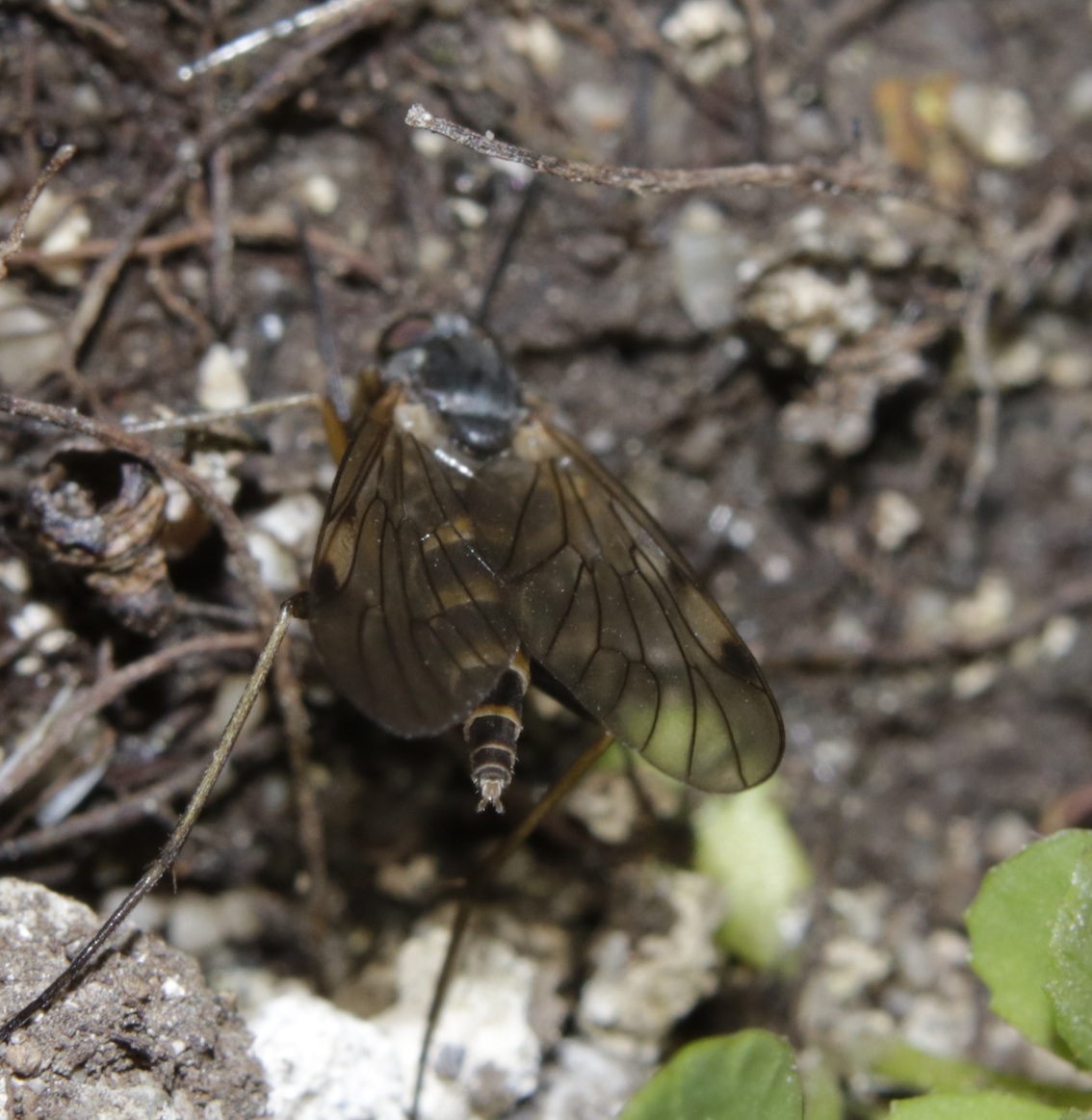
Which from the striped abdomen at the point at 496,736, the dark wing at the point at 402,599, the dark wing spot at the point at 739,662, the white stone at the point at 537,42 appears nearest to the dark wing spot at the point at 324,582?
the dark wing at the point at 402,599

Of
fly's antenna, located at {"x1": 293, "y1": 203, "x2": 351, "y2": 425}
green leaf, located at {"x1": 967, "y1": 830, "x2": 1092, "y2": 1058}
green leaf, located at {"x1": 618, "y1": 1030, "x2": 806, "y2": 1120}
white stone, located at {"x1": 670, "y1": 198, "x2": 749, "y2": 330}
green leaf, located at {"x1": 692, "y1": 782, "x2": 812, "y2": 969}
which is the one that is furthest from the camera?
white stone, located at {"x1": 670, "y1": 198, "x2": 749, "y2": 330}

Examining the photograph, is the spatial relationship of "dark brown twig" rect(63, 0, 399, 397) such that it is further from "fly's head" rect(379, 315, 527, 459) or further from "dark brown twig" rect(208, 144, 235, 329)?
"fly's head" rect(379, 315, 527, 459)

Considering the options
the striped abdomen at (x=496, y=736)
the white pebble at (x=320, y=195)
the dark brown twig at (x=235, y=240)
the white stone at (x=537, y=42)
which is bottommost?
the striped abdomen at (x=496, y=736)

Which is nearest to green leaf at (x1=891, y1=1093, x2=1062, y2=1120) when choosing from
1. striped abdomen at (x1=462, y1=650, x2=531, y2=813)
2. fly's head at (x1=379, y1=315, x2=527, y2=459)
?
striped abdomen at (x1=462, y1=650, x2=531, y2=813)

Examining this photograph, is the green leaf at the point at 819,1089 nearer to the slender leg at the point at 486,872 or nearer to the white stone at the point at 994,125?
the slender leg at the point at 486,872

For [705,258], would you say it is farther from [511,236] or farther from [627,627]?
[627,627]

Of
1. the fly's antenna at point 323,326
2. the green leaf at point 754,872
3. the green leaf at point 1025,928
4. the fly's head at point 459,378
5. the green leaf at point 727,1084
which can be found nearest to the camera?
the green leaf at point 727,1084

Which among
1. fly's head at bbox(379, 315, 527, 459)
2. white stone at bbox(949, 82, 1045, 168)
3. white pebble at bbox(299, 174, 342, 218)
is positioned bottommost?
fly's head at bbox(379, 315, 527, 459)
